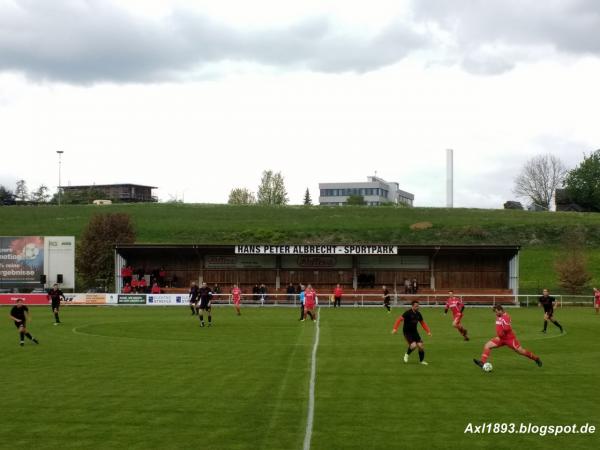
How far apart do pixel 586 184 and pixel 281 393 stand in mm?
124302

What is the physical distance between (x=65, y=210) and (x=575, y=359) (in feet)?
357

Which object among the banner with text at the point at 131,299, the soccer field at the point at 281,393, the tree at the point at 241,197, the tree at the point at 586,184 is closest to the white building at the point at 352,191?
the tree at the point at 241,197

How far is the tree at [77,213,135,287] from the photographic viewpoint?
72.3 metres

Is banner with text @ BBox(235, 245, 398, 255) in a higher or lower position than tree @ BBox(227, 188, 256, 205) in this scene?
lower

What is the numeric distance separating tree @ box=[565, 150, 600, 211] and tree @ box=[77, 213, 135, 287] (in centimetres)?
8536

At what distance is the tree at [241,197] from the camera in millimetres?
161625

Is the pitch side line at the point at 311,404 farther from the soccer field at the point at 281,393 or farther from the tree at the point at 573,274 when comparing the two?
the tree at the point at 573,274

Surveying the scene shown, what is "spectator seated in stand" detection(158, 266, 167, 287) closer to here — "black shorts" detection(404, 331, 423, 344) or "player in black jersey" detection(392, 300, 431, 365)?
"player in black jersey" detection(392, 300, 431, 365)

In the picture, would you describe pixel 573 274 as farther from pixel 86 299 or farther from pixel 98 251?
pixel 98 251

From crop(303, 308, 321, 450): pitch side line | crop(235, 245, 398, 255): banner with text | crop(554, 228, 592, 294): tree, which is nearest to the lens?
crop(303, 308, 321, 450): pitch side line

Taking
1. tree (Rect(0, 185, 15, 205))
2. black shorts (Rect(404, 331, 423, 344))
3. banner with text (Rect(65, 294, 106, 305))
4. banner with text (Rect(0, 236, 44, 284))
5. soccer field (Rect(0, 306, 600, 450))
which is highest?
tree (Rect(0, 185, 15, 205))

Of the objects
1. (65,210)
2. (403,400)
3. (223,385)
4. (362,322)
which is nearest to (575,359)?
(403,400)

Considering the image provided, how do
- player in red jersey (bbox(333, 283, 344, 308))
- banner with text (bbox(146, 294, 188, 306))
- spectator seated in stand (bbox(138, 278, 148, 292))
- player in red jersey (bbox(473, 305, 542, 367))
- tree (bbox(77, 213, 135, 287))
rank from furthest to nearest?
tree (bbox(77, 213, 135, 287)), spectator seated in stand (bbox(138, 278, 148, 292)), banner with text (bbox(146, 294, 188, 306)), player in red jersey (bbox(333, 283, 344, 308)), player in red jersey (bbox(473, 305, 542, 367))

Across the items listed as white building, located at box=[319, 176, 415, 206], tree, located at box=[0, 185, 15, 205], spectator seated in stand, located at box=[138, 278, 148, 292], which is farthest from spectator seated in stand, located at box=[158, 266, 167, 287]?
white building, located at box=[319, 176, 415, 206]
